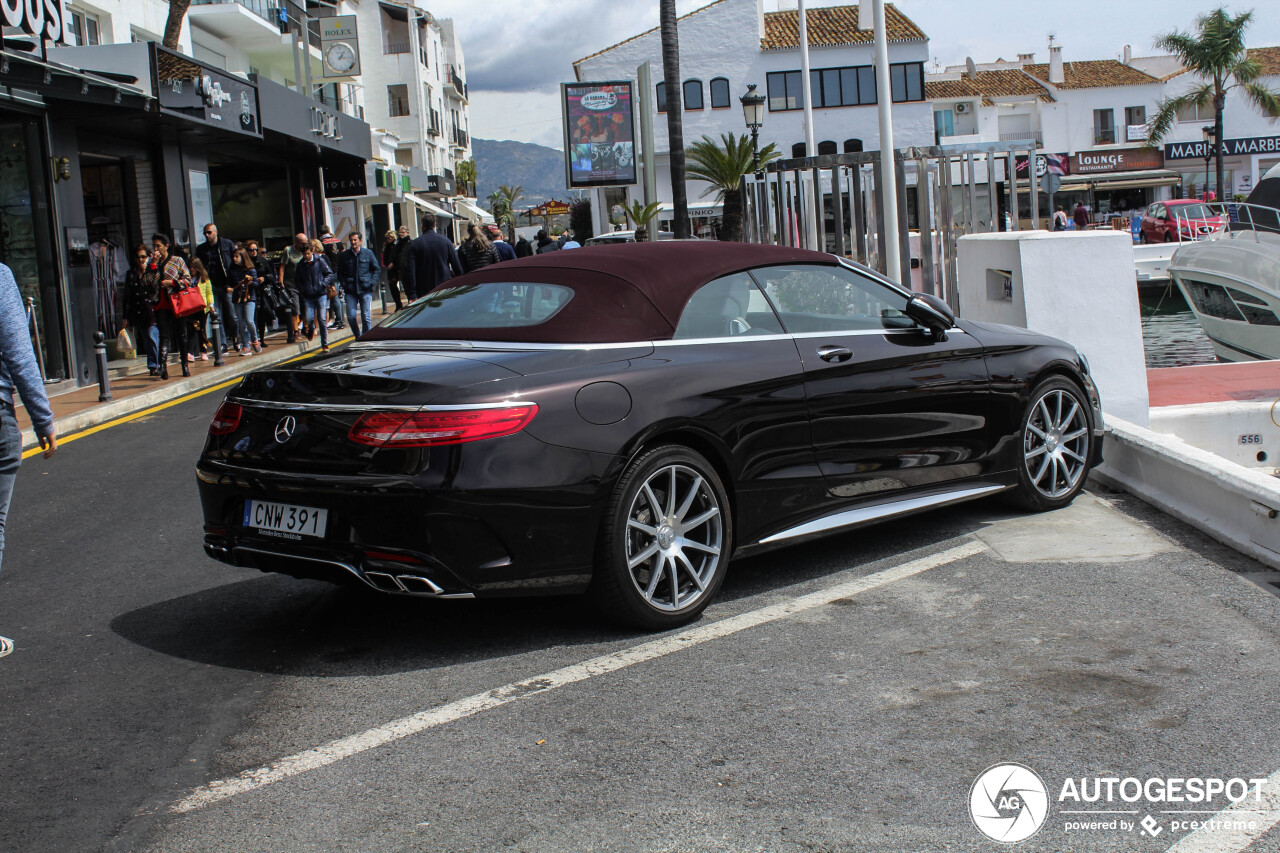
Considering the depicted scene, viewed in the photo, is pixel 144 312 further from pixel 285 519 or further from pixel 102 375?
pixel 285 519

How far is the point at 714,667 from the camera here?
430cm

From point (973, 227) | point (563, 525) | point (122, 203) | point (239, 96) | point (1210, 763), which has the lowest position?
point (1210, 763)

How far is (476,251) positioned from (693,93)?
42300 millimetres

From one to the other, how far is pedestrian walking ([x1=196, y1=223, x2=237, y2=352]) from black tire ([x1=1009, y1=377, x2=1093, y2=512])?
1455 cm

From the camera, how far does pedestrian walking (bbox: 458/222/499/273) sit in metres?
17.2

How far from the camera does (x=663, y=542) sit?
15.5ft

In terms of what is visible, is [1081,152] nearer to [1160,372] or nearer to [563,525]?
[1160,372]

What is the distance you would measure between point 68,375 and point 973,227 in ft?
36.6

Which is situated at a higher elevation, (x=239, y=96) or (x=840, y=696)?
(x=239, y=96)

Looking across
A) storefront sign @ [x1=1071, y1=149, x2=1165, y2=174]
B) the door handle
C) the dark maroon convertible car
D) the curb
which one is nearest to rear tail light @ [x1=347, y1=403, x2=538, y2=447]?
the dark maroon convertible car

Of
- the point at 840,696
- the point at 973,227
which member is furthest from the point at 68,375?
the point at 840,696

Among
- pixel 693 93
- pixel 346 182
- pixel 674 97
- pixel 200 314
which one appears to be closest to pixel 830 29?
pixel 693 93

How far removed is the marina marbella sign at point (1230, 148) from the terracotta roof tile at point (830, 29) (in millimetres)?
19002

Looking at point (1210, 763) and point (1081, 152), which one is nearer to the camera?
point (1210, 763)
